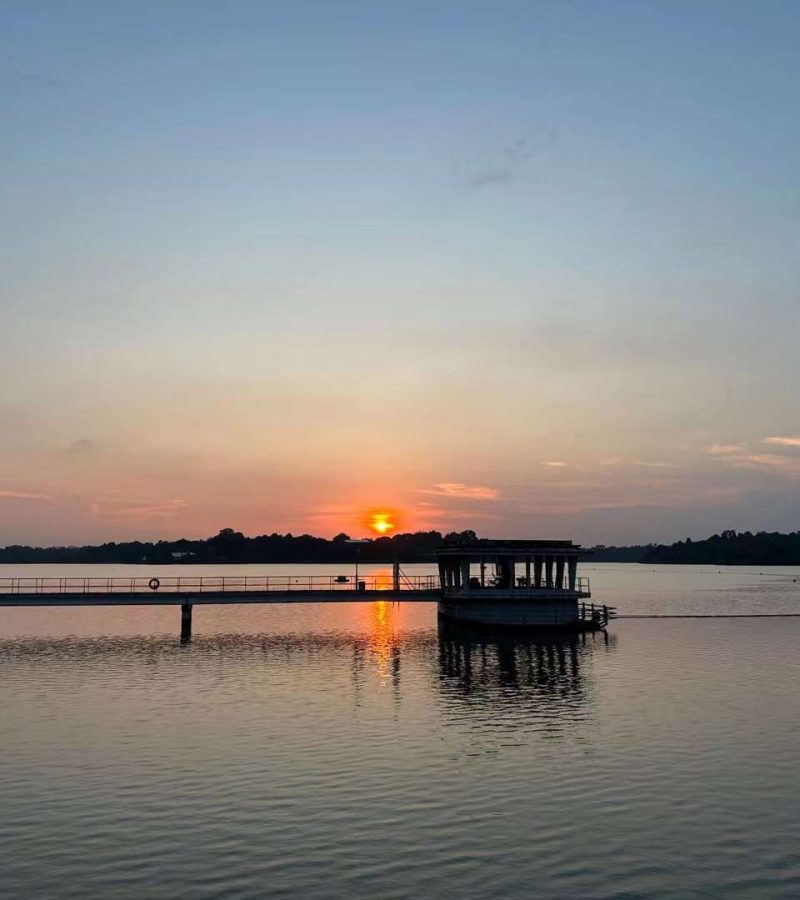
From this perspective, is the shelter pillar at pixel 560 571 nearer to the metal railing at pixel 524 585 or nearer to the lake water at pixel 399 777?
the metal railing at pixel 524 585

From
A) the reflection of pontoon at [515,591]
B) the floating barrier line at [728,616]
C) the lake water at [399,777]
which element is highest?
the reflection of pontoon at [515,591]

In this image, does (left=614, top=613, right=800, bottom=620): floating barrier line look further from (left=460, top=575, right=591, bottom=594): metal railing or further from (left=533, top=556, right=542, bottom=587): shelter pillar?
(left=533, top=556, right=542, bottom=587): shelter pillar

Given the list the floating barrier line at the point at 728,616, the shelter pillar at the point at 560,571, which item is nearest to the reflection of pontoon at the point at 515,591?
the shelter pillar at the point at 560,571

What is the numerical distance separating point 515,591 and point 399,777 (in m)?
57.1

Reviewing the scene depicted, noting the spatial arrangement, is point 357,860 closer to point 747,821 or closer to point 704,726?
point 747,821

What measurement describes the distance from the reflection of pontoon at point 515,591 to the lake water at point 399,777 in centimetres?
1646

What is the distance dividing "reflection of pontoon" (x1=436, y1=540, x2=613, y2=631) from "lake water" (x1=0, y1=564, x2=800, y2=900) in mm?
16462

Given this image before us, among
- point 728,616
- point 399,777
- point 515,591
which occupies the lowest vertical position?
point 728,616

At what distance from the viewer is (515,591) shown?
91562 millimetres

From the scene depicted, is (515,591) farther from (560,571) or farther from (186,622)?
(186,622)

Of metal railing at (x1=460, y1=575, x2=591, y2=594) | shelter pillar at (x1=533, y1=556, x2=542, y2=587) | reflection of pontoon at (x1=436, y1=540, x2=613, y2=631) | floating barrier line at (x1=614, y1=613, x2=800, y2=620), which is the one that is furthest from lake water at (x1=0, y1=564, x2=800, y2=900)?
floating barrier line at (x1=614, y1=613, x2=800, y2=620)

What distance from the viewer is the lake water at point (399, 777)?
25422 mm

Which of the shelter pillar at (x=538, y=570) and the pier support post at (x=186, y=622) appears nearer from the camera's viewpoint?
the pier support post at (x=186, y=622)

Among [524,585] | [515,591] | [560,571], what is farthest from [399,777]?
[524,585]
